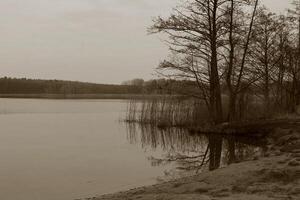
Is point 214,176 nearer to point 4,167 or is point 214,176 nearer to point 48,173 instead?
point 48,173

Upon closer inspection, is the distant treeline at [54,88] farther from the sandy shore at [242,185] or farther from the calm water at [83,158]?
the sandy shore at [242,185]

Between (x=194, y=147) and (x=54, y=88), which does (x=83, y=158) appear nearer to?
(x=194, y=147)

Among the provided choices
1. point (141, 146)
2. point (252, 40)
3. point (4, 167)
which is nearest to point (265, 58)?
point (252, 40)

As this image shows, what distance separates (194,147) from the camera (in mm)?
21594

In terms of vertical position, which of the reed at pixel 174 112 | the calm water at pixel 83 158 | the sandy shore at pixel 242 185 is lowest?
the calm water at pixel 83 158

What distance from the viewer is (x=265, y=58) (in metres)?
29.6

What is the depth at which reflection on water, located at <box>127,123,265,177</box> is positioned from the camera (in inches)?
674

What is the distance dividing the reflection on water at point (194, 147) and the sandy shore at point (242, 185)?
4.21 meters

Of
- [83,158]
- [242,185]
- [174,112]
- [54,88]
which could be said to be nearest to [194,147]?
[83,158]

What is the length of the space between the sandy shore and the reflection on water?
13.8 ft

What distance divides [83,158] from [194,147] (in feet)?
19.1

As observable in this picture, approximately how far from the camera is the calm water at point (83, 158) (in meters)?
12.7

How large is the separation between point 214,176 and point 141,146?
1110 cm

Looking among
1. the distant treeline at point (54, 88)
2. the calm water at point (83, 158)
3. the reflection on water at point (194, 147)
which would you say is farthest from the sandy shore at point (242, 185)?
the distant treeline at point (54, 88)
